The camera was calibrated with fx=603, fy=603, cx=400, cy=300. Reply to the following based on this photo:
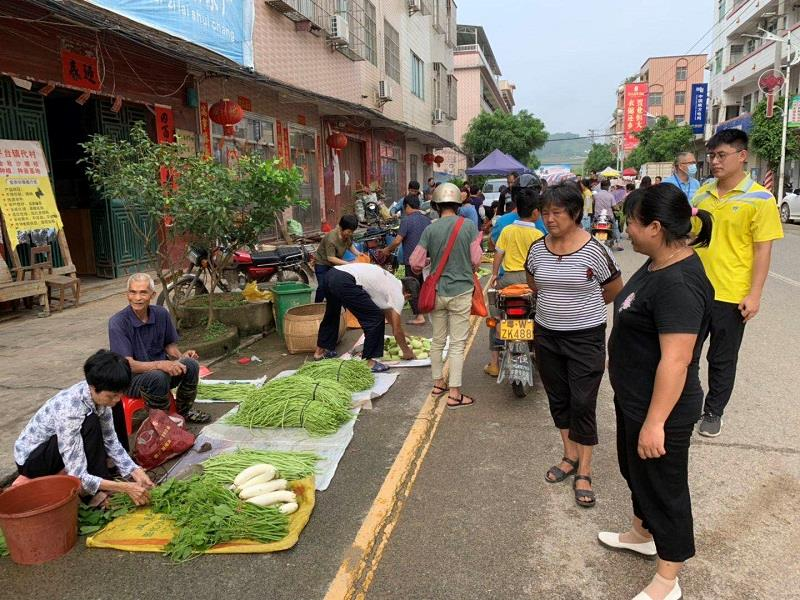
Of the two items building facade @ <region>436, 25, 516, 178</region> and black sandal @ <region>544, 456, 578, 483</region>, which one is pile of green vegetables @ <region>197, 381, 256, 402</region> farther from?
building facade @ <region>436, 25, 516, 178</region>

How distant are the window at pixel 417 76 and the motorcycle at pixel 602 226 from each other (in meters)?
12.7

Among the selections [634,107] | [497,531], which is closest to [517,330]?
[497,531]

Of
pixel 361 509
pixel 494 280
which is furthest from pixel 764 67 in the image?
pixel 361 509

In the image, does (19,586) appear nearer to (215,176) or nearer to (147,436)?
(147,436)

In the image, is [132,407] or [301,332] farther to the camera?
[301,332]

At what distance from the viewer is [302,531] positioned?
3.13 meters

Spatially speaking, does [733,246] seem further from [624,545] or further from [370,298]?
[370,298]

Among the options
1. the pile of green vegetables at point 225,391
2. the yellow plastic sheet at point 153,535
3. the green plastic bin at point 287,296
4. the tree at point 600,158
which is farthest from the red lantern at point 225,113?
the tree at point 600,158

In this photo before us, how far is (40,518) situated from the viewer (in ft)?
9.34

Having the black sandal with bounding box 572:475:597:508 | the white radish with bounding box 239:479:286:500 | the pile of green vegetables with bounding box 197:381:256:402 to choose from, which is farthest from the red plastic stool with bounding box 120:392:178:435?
the black sandal with bounding box 572:475:597:508

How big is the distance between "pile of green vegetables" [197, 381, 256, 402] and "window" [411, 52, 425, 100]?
21.0 metres

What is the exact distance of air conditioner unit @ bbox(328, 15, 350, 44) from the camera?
1522cm

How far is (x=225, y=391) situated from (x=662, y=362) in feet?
13.2

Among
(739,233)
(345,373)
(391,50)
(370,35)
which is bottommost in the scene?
(345,373)
